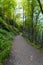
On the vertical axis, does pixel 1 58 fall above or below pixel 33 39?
above

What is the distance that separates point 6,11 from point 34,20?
10219 millimetres

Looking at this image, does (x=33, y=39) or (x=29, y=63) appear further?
A: (x=33, y=39)

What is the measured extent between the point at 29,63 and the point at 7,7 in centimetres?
2484

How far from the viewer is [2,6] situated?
35344 millimetres

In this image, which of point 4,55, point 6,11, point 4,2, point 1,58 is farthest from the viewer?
point 6,11

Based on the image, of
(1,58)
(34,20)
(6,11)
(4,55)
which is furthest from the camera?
(6,11)

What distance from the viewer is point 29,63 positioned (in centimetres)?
1180

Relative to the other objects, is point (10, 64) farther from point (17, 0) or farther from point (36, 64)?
point (17, 0)

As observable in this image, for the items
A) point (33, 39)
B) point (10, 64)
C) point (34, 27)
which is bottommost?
point (33, 39)

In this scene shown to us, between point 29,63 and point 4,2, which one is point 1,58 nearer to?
point 29,63

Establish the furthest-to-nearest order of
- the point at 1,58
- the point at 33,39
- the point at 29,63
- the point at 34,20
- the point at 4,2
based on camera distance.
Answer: the point at 4,2 → the point at 33,39 → the point at 34,20 → the point at 29,63 → the point at 1,58

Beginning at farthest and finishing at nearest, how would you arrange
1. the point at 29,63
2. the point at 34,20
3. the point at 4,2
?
the point at 4,2
the point at 34,20
the point at 29,63

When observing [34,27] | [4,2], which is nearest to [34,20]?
[34,27]

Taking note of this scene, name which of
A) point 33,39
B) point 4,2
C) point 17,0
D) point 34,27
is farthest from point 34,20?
point 17,0
